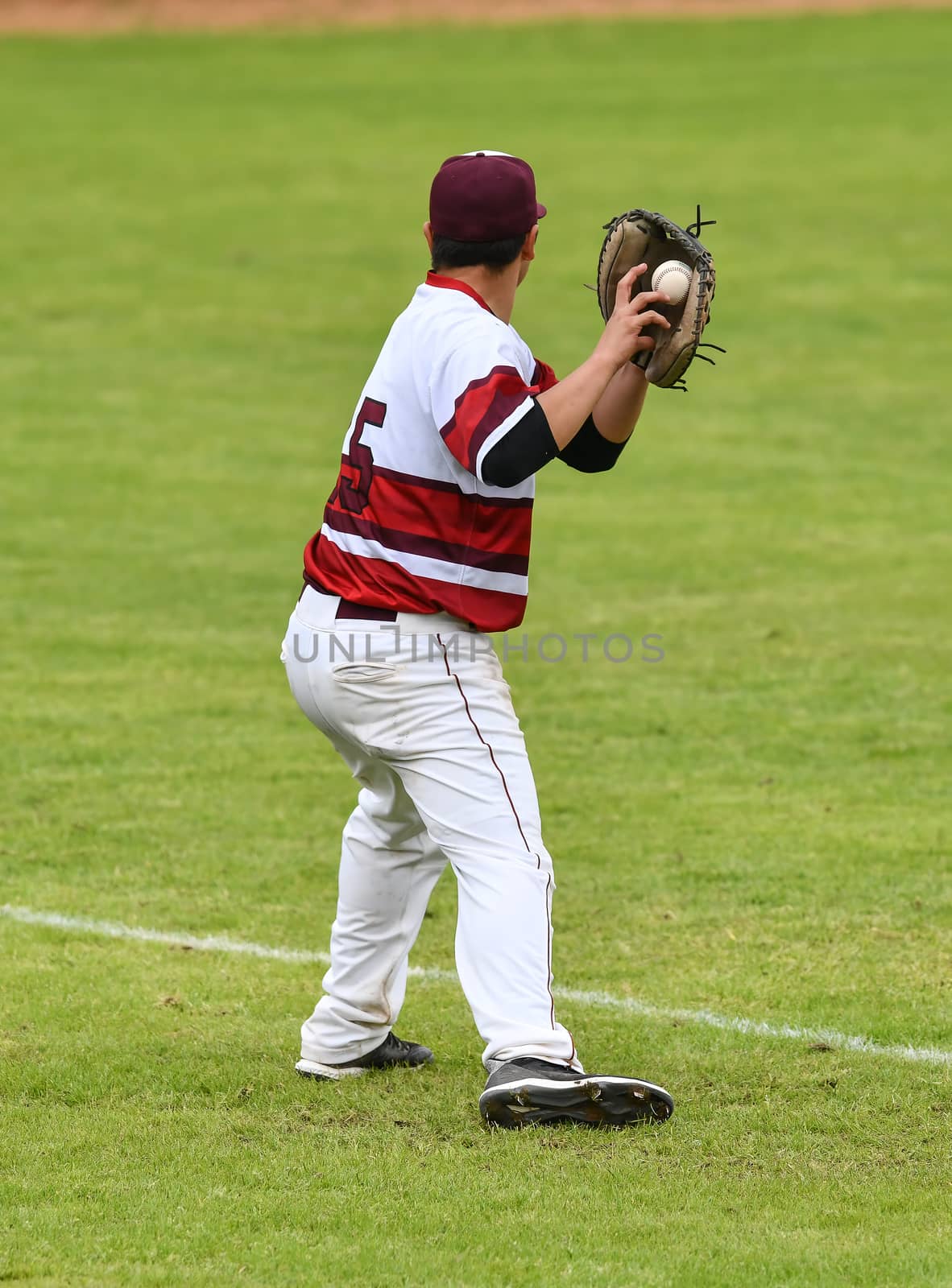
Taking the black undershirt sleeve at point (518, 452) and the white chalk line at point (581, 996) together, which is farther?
the white chalk line at point (581, 996)

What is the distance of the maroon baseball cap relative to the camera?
442 cm

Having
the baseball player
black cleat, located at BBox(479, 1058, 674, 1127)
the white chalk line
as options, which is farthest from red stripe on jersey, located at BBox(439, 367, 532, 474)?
the white chalk line

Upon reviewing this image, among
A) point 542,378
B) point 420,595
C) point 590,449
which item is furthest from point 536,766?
point 420,595

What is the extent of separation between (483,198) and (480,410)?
552mm

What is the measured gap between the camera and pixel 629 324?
447cm

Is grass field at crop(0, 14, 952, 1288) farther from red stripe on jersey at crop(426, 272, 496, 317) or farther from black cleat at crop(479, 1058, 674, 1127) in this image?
red stripe on jersey at crop(426, 272, 496, 317)

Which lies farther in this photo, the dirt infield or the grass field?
the dirt infield

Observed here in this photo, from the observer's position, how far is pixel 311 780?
789cm

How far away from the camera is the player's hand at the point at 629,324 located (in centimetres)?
443

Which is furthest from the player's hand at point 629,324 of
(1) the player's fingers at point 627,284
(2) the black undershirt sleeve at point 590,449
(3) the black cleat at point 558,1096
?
(3) the black cleat at point 558,1096

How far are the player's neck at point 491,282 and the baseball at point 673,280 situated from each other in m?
0.34

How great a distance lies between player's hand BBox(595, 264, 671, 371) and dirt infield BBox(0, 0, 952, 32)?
34.0m

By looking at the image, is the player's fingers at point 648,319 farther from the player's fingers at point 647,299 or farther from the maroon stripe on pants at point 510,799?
the maroon stripe on pants at point 510,799

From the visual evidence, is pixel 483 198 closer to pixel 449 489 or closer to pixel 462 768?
pixel 449 489
